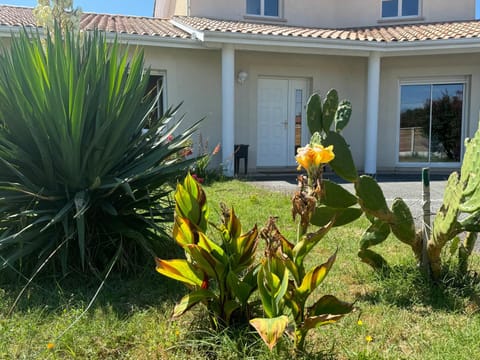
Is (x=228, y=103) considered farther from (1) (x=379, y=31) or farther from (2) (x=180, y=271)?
(2) (x=180, y=271)

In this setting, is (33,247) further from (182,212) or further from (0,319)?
(182,212)

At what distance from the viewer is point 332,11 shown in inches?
497

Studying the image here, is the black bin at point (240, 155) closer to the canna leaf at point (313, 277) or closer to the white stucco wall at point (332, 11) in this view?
the white stucco wall at point (332, 11)

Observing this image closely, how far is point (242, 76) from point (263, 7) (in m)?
3.29

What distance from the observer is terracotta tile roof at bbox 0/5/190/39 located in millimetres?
8828

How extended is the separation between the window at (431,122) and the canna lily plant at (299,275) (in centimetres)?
1015

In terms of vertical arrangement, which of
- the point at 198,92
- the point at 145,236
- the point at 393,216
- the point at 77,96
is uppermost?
the point at 198,92

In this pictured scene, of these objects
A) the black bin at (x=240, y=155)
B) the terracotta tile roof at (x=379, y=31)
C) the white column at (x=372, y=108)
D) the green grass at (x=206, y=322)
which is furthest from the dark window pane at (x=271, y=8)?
the green grass at (x=206, y=322)

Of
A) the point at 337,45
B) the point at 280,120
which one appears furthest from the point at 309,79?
the point at 337,45

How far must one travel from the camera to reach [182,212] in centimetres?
224

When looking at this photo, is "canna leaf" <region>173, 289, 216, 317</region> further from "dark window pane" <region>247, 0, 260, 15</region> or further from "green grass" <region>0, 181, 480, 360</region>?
"dark window pane" <region>247, 0, 260, 15</region>

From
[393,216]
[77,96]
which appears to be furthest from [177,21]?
[393,216]

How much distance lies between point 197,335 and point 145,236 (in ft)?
4.37

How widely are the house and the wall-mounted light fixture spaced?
0.04 meters
